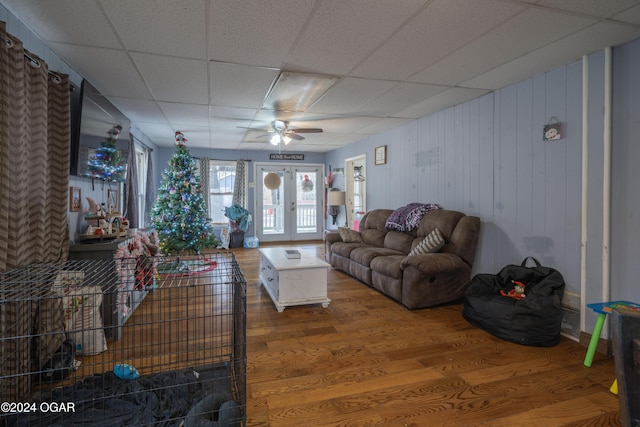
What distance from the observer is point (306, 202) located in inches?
344

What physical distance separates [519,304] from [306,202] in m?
6.43

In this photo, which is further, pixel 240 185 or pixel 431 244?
pixel 240 185

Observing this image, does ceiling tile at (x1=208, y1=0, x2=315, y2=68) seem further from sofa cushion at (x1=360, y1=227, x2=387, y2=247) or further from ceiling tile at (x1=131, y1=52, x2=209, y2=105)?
sofa cushion at (x1=360, y1=227, x2=387, y2=247)

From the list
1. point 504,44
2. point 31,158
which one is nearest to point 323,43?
point 504,44

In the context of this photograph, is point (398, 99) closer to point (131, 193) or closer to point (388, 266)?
point (388, 266)

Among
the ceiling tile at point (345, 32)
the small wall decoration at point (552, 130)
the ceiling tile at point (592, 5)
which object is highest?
the ceiling tile at point (345, 32)

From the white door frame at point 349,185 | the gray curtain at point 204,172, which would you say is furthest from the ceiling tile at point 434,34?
the gray curtain at point 204,172

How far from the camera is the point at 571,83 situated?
2826 millimetres

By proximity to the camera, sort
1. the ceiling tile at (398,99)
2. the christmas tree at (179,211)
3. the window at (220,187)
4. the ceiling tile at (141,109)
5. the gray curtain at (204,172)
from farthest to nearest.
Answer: the window at (220,187), the gray curtain at (204,172), the christmas tree at (179,211), the ceiling tile at (141,109), the ceiling tile at (398,99)

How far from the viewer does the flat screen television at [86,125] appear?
285 cm

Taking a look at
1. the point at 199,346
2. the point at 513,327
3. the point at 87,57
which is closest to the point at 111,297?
the point at 199,346

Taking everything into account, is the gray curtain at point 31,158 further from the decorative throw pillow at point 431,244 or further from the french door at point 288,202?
the french door at point 288,202

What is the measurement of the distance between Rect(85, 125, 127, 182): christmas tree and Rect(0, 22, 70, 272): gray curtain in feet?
2.00

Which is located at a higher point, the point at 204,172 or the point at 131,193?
the point at 204,172
